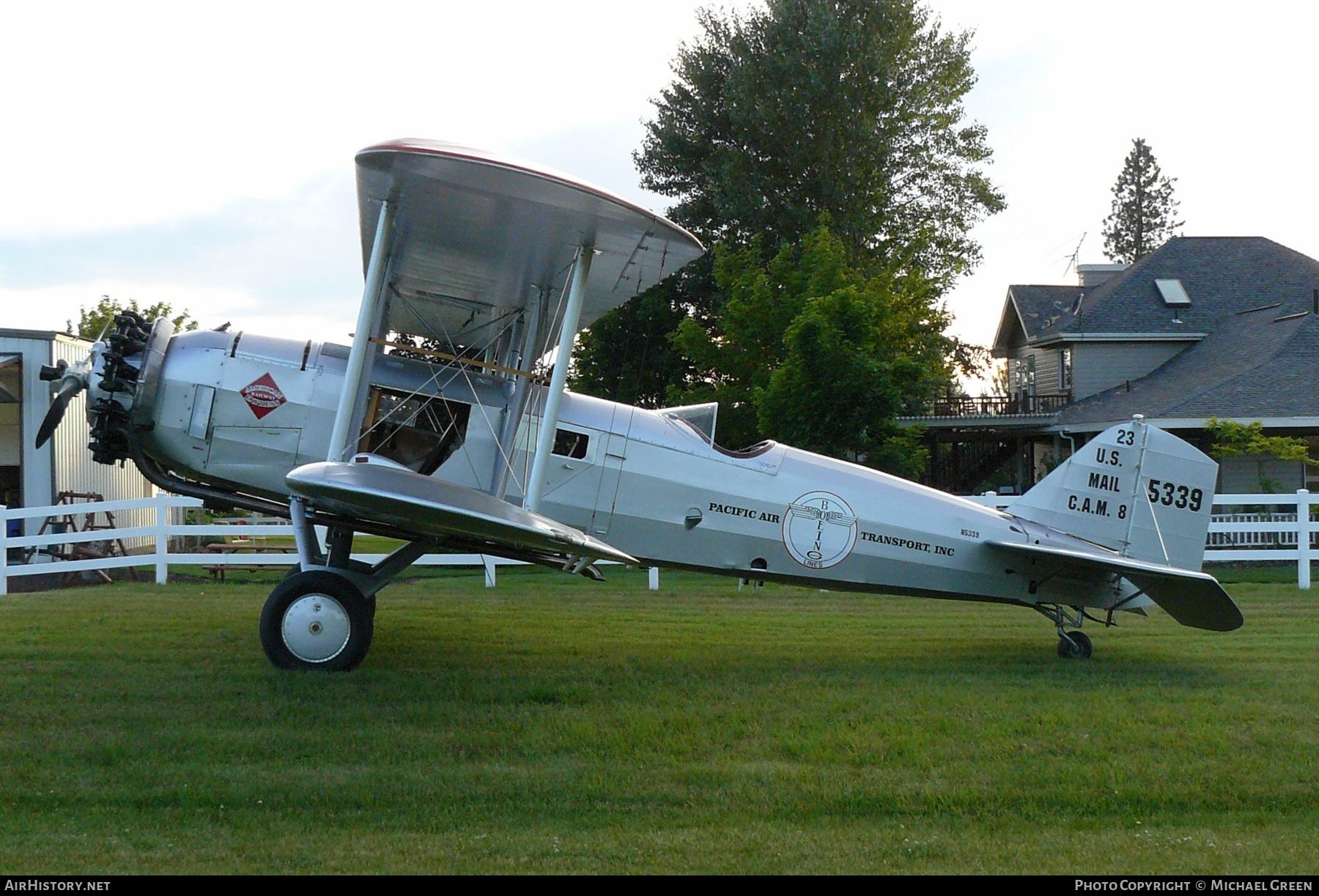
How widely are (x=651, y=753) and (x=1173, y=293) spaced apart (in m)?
33.1

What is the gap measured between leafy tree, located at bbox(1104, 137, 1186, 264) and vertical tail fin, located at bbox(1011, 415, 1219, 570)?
70234mm

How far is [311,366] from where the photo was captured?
8820 millimetres

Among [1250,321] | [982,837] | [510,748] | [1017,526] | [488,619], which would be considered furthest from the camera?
[1250,321]

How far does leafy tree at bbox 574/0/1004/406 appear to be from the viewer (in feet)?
114

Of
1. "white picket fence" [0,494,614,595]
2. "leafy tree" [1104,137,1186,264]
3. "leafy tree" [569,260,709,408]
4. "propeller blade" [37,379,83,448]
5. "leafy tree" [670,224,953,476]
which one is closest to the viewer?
"propeller blade" [37,379,83,448]

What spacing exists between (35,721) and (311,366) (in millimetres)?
3208

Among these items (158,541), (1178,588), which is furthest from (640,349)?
(1178,588)

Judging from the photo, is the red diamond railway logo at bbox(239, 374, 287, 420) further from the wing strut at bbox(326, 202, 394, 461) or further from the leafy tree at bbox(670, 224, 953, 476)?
the leafy tree at bbox(670, 224, 953, 476)

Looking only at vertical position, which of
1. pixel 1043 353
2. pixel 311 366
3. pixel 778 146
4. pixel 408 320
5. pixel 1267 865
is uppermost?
pixel 778 146

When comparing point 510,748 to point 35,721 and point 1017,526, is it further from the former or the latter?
point 1017,526

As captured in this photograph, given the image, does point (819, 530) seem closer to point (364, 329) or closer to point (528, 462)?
point (528, 462)

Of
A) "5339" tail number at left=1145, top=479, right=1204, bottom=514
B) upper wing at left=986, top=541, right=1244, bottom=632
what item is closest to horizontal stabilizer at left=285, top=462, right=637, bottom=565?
upper wing at left=986, top=541, right=1244, bottom=632
